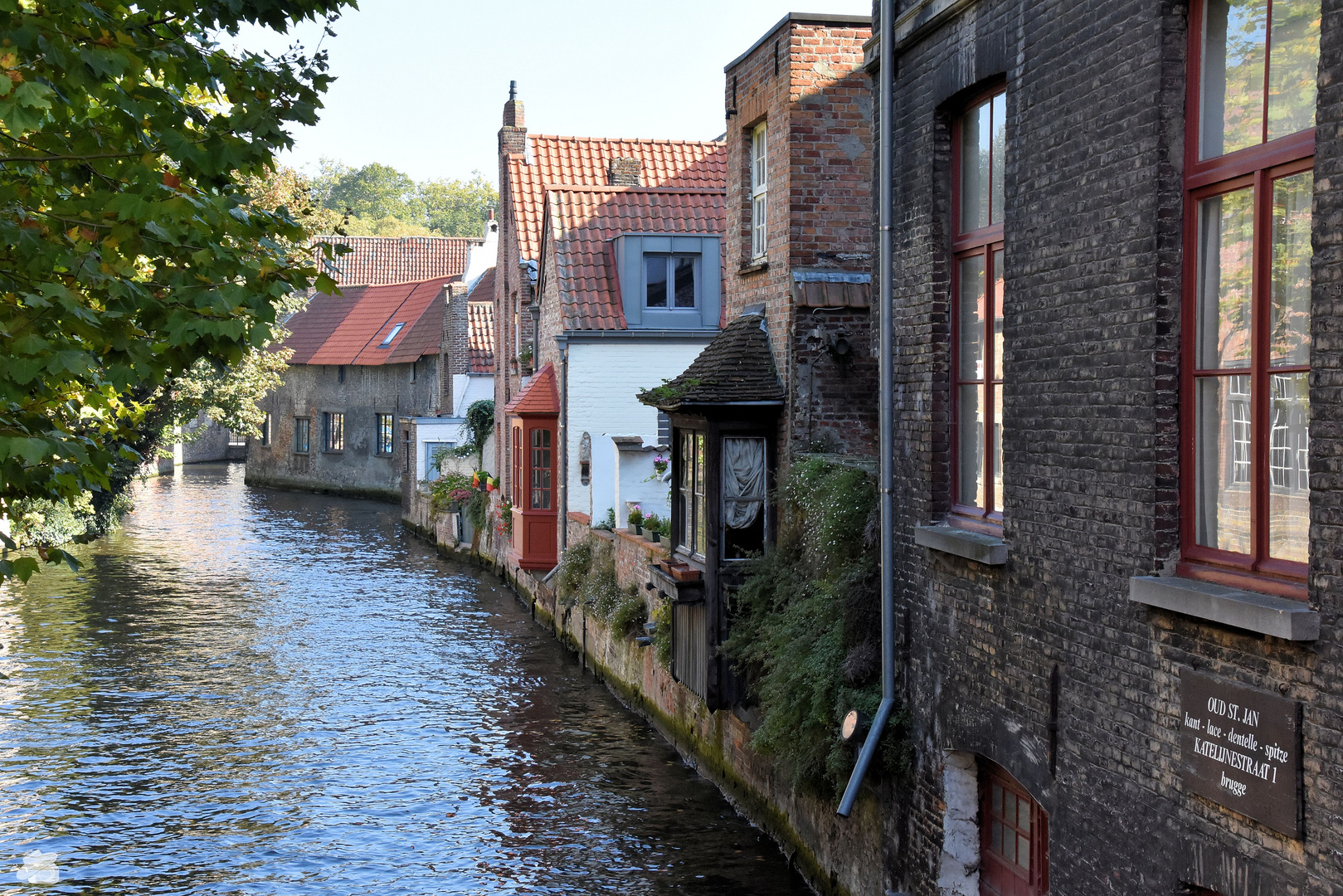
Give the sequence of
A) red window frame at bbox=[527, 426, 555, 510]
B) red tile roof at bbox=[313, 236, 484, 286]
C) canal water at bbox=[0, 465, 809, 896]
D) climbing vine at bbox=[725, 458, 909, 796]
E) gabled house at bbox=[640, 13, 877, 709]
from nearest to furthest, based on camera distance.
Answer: climbing vine at bbox=[725, 458, 909, 796] → canal water at bbox=[0, 465, 809, 896] → gabled house at bbox=[640, 13, 877, 709] → red window frame at bbox=[527, 426, 555, 510] → red tile roof at bbox=[313, 236, 484, 286]

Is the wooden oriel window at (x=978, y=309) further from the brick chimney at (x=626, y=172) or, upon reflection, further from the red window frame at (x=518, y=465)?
the brick chimney at (x=626, y=172)

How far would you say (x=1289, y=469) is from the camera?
5.58 meters

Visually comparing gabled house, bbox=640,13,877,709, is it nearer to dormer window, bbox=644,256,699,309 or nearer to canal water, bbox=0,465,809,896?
canal water, bbox=0,465,809,896

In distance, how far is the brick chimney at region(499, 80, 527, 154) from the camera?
30891 millimetres

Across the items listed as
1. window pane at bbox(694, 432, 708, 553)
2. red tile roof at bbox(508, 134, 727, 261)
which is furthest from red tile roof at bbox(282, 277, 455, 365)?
window pane at bbox(694, 432, 708, 553)

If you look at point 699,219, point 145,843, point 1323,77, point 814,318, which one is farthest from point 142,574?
point 1323,77

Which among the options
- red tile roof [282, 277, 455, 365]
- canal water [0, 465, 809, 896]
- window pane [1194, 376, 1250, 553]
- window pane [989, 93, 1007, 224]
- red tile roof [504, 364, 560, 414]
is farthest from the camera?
red tile roof [282, 277, 455, 365]

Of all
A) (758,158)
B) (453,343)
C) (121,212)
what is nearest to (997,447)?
(121,212)

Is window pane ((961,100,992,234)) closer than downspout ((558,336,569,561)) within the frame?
Yes

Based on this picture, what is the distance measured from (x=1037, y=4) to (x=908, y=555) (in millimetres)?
3537

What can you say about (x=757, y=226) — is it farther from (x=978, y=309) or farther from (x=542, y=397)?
(x=542, y=397)

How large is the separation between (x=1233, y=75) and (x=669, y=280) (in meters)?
17.2

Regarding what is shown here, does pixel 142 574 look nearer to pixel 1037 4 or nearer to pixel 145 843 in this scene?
pixel 145 843

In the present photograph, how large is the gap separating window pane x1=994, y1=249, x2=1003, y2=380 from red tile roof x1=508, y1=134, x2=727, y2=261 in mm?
18093
